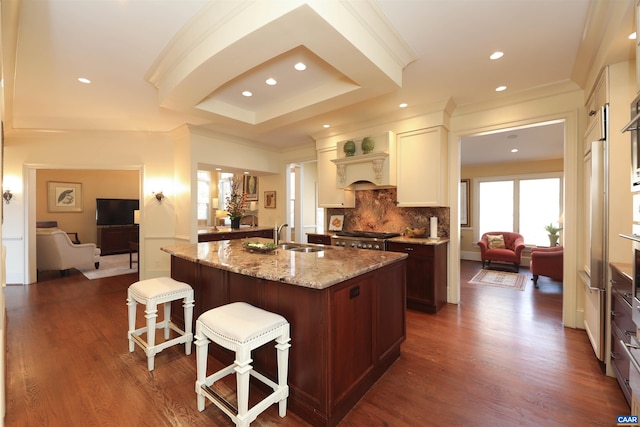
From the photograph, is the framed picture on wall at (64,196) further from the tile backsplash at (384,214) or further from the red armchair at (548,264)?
the red armchair at (548,264)

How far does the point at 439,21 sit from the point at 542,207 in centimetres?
647

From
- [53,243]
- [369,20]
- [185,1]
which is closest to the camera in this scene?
[185,1]

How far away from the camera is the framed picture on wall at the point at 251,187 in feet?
23.9

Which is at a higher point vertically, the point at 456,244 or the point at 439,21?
the point at 439,21

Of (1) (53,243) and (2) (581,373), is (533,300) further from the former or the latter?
(1) (53,243)

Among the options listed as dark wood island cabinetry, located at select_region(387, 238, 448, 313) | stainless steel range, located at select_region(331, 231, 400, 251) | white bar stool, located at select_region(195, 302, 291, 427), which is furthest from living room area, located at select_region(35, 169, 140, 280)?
dark wood island cabinetry, located at select_region(387, 238, 448, 313)

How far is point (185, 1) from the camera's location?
1.97 metres

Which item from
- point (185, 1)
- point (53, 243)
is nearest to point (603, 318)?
point (185, 1)

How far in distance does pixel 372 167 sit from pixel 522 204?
496 cm

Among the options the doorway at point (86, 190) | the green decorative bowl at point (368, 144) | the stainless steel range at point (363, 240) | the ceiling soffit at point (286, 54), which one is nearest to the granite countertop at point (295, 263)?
the stainless steel range at point (363, 240)

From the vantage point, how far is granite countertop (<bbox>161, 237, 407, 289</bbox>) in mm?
1767

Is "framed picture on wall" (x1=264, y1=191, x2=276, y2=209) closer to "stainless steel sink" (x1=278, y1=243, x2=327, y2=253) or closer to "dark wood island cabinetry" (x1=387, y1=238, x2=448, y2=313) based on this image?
"stainless steel sink" (x1=278, y1=243, x2=327, y2=253)

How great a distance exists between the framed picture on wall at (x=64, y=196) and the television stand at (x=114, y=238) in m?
0.87

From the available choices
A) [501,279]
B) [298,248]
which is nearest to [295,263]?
[298,248]
